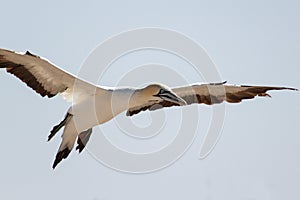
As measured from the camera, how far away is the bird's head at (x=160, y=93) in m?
21.0

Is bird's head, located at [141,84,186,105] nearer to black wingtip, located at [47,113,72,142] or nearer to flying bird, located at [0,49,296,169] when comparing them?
flying bird, located at [0,49,296,169]

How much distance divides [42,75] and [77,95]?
93 cm

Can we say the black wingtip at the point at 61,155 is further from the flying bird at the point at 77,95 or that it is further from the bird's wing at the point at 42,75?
the bird's wing at the point at 42,75

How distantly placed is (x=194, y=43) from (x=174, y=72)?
0.99 m

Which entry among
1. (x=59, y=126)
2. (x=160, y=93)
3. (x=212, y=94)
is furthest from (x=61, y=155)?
(x=212, y=94)

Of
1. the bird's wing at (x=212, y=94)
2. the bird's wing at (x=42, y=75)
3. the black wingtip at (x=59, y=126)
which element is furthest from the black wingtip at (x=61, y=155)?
the bird's wing at (x=212, y=94)

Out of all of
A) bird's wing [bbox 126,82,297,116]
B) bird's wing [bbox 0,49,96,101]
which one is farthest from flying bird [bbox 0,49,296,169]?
bird's wing [bbox 126,82,297,116]

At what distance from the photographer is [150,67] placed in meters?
23.0

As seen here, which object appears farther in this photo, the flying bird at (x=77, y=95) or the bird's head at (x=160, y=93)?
the flying bird at (x=77, y=95)

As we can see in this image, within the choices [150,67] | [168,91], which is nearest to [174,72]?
[150,67]

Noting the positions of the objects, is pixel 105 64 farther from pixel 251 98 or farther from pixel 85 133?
pixel 251 98

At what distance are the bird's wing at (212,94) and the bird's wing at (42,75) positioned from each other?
1.89 meters

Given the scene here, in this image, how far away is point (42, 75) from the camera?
21844mm

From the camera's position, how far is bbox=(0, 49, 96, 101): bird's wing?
21.4m
